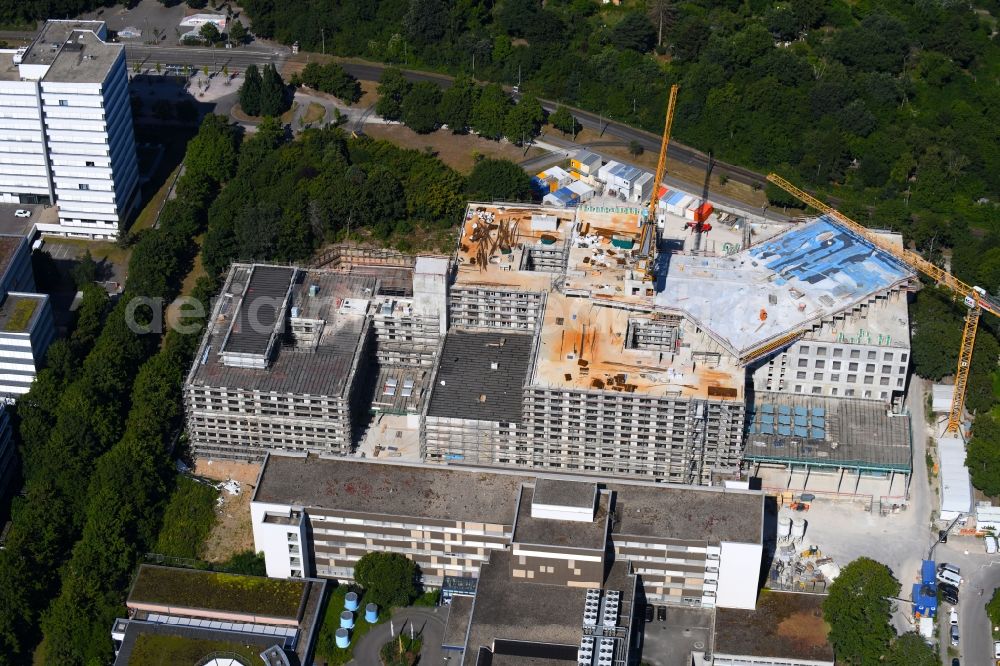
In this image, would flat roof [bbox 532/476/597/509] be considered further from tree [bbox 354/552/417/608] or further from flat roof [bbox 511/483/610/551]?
tree [bbox 354/552/417/608]

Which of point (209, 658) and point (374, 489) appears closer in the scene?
point (209, 658)

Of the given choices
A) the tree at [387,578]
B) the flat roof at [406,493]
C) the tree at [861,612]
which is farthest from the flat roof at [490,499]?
the tree at [861,612]

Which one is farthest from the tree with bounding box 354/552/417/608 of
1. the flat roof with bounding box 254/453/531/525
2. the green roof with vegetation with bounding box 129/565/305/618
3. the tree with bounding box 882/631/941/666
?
the tree with bounding box 882/631/941/666

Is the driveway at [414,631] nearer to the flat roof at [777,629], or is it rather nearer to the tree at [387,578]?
the tree at [387,578]

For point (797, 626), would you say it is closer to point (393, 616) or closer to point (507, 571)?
point (507, 571)

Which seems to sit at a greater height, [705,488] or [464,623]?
[705,488]

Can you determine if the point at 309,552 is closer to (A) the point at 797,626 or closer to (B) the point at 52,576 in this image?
(B) the point at 52,576

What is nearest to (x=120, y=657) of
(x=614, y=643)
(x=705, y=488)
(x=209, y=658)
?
(x=209, y=658)
